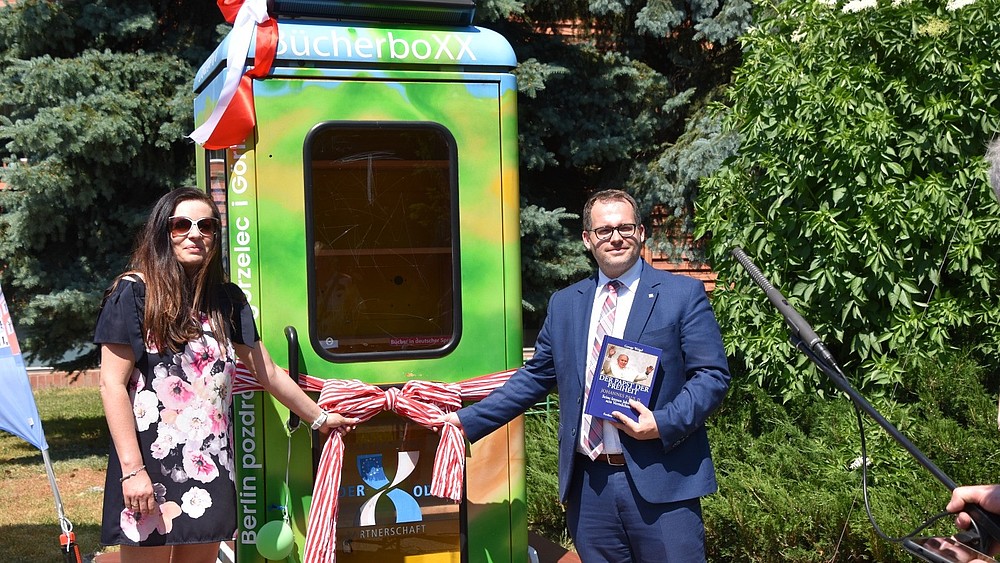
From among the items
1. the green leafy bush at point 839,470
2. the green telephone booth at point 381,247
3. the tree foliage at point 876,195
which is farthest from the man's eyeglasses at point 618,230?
the tree foliage at point 876,195

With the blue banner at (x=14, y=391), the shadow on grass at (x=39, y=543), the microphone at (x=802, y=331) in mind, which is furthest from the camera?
the shadow on grass at (x=39, y=543)

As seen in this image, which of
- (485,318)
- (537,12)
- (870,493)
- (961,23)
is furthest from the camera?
(537,12)

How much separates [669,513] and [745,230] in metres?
2.93

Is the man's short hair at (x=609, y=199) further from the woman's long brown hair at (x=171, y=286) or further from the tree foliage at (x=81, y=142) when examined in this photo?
the tree foliage at (x=81, y=142)

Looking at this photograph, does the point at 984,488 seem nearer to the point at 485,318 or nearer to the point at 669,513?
the point at 669,513

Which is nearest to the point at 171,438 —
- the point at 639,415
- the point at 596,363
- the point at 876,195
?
the point at 596,363

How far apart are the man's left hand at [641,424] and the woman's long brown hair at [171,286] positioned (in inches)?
51.8

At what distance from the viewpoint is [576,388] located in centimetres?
317

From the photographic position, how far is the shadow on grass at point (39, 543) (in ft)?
19.5

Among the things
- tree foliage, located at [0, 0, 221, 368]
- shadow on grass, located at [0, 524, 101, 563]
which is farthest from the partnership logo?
tree foliage, located at [0, 0, 221, 368]

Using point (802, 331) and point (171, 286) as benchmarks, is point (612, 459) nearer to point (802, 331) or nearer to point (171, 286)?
point (802, 331)

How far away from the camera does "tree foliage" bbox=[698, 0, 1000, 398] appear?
4953 mm

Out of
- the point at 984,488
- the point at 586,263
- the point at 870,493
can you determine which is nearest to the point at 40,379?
the point at 586,263

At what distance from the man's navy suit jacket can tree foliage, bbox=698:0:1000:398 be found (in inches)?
88.8
